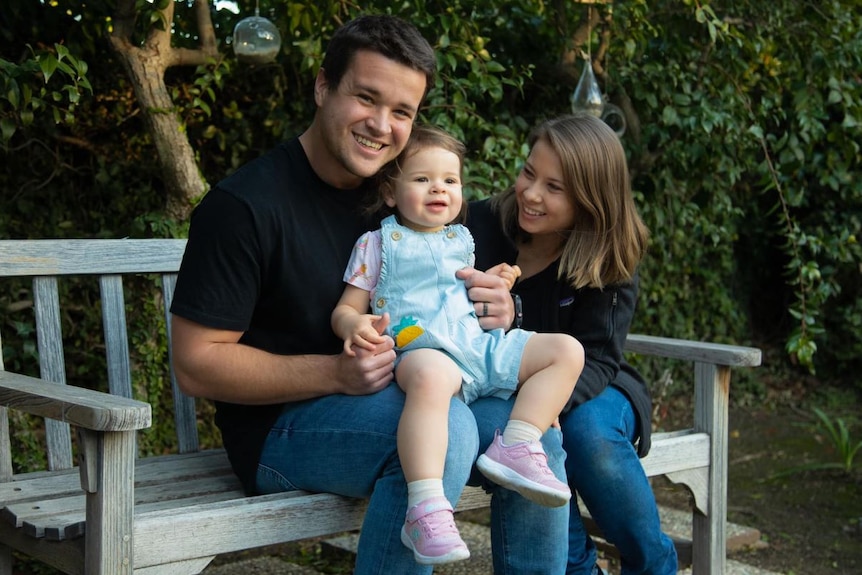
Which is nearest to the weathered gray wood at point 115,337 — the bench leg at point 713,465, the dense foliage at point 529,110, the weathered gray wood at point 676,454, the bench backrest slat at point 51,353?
the bench backrest slat at point 51,353

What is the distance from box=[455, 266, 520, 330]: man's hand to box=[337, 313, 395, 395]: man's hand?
28cm

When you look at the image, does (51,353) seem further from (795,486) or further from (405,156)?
(795,486)

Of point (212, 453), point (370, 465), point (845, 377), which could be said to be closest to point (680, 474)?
point (370, 465)

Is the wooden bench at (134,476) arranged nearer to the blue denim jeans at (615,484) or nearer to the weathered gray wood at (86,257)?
the weathered gray wood at (86,257)

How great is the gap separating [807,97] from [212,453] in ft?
9.47

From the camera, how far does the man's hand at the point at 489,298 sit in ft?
7.81

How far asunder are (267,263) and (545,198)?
0.76 m

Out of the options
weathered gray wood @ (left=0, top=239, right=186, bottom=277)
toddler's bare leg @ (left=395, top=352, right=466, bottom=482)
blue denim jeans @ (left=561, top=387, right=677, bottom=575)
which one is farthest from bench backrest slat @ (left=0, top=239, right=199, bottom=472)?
blue denim jeans @ (left=561, top=387, right=677, bottom=575)

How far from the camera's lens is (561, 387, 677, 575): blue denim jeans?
7.75 ft

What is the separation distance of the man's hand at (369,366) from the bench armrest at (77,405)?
46cm

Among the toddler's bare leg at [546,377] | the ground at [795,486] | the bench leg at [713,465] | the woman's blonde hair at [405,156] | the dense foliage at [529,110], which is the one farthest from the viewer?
the ground at [795,486]

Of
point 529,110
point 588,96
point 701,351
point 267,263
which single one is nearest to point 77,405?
point 267,263

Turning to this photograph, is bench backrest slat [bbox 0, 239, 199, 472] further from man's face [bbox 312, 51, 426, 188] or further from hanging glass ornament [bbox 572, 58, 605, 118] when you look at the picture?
hanging glass ornament [bbox 572, 58, 605, 118]

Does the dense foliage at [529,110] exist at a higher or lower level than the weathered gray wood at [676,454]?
higher
